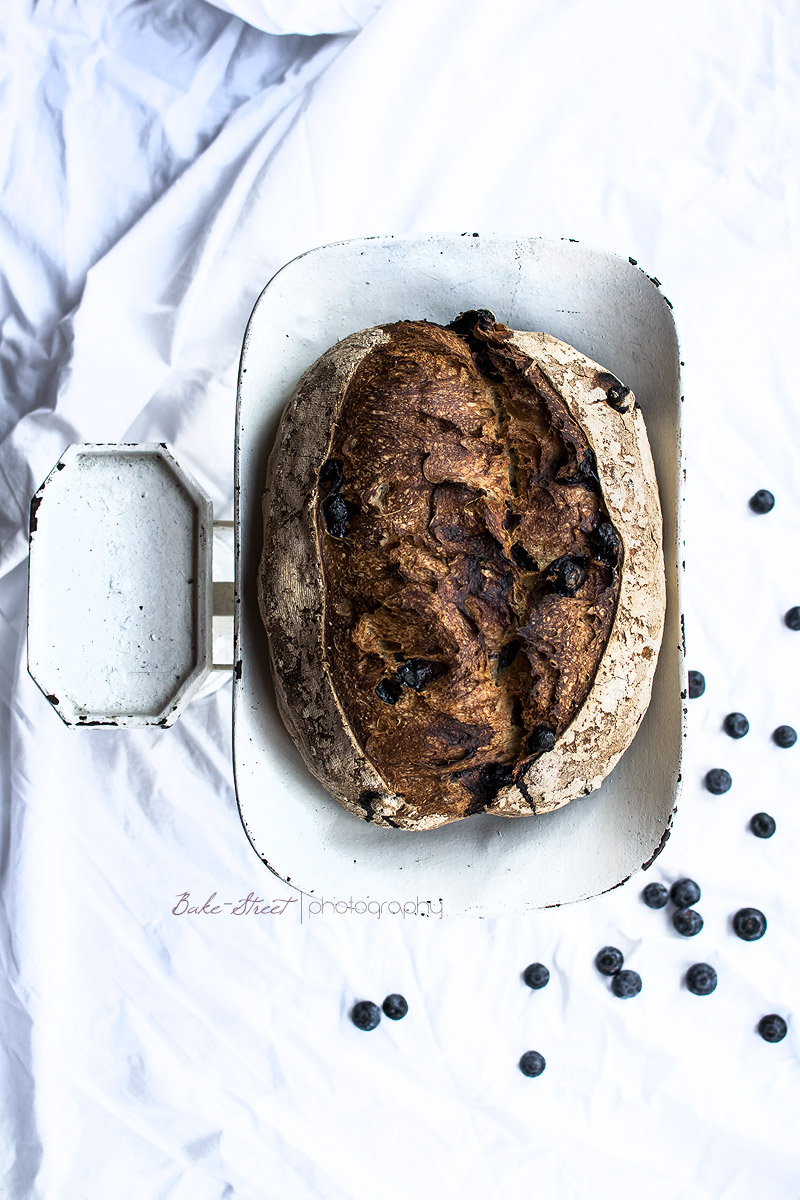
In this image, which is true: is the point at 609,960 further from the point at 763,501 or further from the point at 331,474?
the point at 331,474

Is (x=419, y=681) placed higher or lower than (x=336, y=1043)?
higher

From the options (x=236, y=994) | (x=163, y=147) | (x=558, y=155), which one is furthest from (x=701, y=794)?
(x=163, y=147)

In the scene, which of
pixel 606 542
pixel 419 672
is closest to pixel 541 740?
pixel 419 672

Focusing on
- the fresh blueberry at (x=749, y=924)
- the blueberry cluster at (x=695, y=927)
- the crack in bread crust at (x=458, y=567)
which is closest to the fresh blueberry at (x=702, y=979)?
the blueberry cluster at (x=695, y=927)

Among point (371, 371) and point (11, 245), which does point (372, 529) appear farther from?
point (11, 245)

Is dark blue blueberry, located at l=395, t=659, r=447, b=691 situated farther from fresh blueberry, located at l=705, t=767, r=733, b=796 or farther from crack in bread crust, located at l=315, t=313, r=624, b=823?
fresh blueberry, located at l=705, t=767, r=733, b=796
